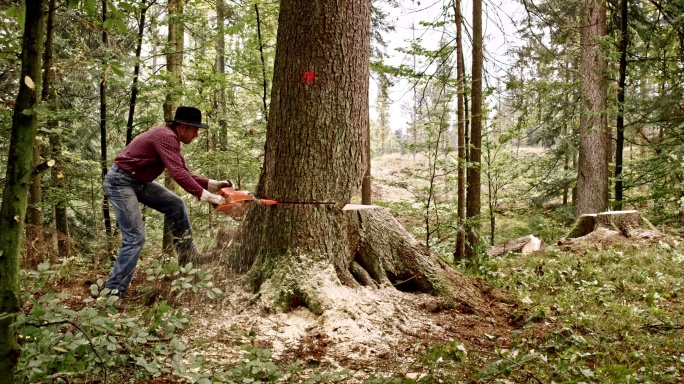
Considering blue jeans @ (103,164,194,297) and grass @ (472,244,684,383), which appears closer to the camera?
grass @ (472,244,684,383)

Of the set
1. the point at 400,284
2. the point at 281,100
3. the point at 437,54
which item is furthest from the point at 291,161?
the point at 437,54

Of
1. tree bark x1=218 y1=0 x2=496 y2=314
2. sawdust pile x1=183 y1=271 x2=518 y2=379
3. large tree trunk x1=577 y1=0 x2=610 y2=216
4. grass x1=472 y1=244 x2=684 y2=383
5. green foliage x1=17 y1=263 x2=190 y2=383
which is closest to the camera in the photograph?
green foliage x1=17 y1=263 x2=190 y2=383

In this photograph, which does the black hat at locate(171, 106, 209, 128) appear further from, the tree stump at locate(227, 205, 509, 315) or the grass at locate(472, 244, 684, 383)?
the grass at locate(472, 244, 684, 383)

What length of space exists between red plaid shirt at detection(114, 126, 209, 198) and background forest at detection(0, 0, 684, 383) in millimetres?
560

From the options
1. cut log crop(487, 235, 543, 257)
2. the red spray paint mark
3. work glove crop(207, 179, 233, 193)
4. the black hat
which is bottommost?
cut log crop(487, 235, 543, 257)

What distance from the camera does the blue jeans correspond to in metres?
3.82

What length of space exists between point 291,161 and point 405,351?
5.83 feet

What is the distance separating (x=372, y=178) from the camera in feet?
25.9

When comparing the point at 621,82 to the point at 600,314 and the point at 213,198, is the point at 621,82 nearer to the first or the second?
the point at 600,314

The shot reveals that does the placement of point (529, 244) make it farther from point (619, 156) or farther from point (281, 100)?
point (281, 100)

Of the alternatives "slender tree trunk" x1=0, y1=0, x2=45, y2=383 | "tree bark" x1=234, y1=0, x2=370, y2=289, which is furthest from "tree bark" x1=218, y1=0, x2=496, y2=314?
"slender tree trunk" x1=0, y1=0, x2=45, y2=383

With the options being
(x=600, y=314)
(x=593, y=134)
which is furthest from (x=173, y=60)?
(x=593, y=134)

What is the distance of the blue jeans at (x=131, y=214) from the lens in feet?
12.5

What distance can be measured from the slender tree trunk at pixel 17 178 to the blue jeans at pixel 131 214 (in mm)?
2171
